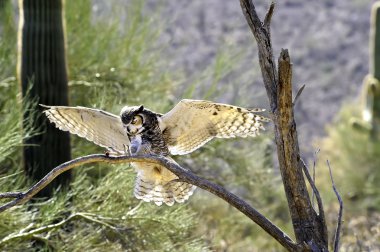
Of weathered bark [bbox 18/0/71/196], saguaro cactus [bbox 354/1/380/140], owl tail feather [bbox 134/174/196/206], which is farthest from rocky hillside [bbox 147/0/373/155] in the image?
owl tail feather [bbox 134/174/196/206]

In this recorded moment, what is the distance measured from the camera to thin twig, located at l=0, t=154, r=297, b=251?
4.69m

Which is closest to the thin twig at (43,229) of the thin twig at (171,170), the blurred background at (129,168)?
the blurred background at (129,168)

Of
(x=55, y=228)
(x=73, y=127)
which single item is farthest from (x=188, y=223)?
(x=73, y=127)

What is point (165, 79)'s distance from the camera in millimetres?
11516

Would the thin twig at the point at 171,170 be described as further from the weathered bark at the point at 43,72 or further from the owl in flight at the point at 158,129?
the weathered bark at the point at 43,72

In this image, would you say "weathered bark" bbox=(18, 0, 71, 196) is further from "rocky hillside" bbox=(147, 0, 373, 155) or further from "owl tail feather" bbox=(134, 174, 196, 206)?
"rocky hillside" bbox=(147, 0, 373, 155)

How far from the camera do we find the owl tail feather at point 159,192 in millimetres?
6184

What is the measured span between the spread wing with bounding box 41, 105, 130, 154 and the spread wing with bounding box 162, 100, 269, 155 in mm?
303

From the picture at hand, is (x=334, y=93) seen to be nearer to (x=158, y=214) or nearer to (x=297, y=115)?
(x=297, y=115)

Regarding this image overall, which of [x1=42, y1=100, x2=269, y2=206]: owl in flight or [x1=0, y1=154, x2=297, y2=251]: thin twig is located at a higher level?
[x1=42, y1=100, x2=269, y2=206]: owl in flight

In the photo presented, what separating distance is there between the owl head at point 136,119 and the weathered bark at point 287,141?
3.40 feet

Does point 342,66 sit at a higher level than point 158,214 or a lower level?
higher

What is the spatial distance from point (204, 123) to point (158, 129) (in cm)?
30

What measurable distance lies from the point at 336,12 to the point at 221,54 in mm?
20795
